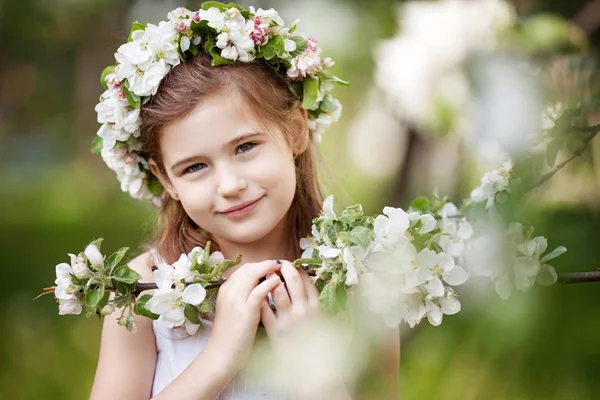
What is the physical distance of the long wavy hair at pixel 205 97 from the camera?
124cm

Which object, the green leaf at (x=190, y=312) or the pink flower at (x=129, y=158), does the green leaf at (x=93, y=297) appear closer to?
the green leaf at (x=190, y=312)

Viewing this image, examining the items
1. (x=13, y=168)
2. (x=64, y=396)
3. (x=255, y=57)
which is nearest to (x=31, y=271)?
(x=64, y=396)

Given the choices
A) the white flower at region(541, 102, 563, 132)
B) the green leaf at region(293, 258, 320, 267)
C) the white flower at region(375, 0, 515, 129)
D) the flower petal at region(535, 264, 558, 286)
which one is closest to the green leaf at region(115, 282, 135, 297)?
the green leaf at region(293, 258, 320, 267)

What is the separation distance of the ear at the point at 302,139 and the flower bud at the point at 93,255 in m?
0.45

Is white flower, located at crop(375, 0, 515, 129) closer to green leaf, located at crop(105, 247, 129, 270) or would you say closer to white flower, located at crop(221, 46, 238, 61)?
white flower, located at crop(221, 46, 238, 61)

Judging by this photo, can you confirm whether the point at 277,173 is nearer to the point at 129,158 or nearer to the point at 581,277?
the point at 129,158

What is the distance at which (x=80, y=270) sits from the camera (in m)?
1.05

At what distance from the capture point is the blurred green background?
53.5 inches

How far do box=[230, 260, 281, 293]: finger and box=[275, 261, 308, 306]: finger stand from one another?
0.02 m

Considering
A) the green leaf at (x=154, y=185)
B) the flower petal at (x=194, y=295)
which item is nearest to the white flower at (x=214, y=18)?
the green leaf at (x=154, y=185)

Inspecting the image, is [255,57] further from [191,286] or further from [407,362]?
[407,362]

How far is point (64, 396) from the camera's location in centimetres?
272

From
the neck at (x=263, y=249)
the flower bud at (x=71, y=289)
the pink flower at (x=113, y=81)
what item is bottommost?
the flower bud at (x=71, y=289)

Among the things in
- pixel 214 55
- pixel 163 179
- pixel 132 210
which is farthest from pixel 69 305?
pixel 132 210
